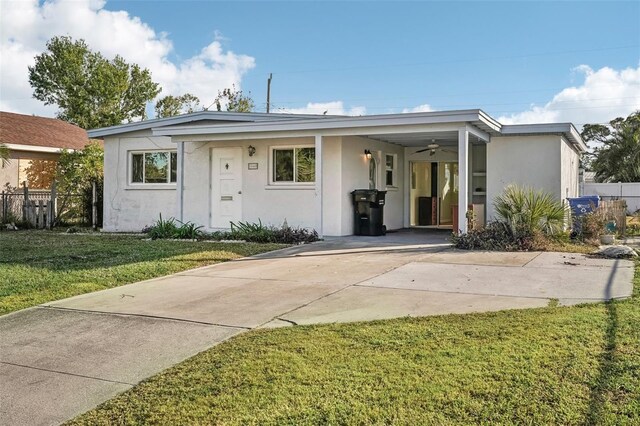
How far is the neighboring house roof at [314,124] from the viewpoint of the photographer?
12094 mm

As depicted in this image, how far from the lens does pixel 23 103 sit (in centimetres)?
4253

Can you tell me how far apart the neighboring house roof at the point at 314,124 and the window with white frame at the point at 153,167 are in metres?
0.88

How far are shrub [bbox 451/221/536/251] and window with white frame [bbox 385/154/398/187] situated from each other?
538 cm

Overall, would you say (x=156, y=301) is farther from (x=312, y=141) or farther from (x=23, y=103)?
(x=23, y=103)

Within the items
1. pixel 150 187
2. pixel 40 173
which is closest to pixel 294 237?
pixel 150 187

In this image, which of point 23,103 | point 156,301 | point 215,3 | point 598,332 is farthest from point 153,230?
point 23,103

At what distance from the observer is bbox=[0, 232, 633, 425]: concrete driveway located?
4.27 metres

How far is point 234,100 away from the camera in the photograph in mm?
41031

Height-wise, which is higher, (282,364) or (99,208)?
(99,208)

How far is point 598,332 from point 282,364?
2.73 metres

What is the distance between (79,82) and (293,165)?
1212 inches

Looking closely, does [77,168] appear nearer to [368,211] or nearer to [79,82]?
[368,211]

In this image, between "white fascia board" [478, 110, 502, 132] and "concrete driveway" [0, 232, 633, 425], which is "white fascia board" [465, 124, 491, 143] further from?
"concrete driveway" [0, 232, 633, 425]

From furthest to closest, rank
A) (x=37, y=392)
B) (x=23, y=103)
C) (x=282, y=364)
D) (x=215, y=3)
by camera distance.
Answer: (x=23, y=103)
(x=215, y=3)
(x=282, y=364)
(x=37, y=392)
